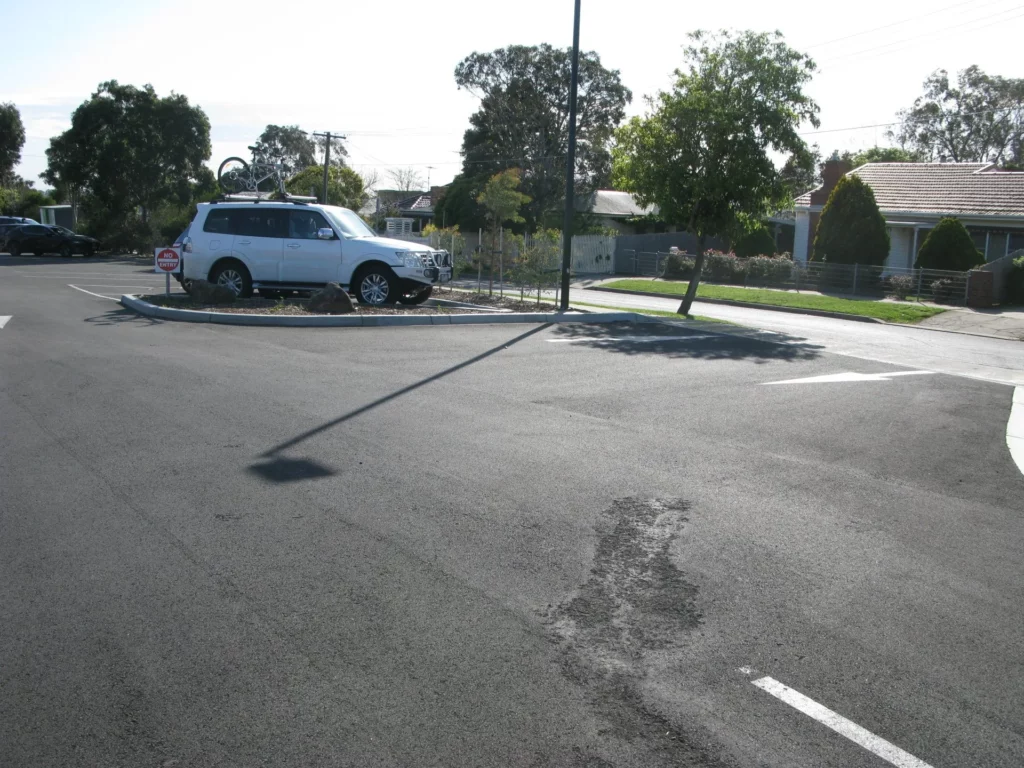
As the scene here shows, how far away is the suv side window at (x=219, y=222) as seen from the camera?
18.6 m

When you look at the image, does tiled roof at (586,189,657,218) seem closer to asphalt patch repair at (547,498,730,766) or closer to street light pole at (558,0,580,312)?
street light pole at (558,0,580,312)

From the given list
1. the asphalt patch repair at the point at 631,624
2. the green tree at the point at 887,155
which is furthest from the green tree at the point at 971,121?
the asphalt patch repair at the point at 631,624

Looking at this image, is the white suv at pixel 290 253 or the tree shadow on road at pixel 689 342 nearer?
the tree shadow on road at pixel 689 342

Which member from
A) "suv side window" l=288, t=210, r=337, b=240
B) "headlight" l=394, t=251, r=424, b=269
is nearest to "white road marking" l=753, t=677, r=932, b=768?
"headlight" l=394, t=251, r=424, b=269

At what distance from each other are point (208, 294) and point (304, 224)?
2327 millimetres

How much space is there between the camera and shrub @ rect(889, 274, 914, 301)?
31.1 meters

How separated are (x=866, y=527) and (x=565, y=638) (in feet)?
8.95

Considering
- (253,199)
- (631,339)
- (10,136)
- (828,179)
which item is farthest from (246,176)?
(10,136)

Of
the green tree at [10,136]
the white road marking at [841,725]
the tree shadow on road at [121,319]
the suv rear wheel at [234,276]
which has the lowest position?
the white road marking at [841,725]

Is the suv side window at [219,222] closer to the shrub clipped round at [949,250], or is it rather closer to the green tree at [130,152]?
the shrub clipped round at [949,250]

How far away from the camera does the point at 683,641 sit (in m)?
4.37

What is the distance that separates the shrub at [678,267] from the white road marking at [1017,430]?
27.5 m

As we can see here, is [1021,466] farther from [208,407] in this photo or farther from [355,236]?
[355,236]

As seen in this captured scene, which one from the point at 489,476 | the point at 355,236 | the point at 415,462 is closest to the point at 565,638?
the point at 489,476
